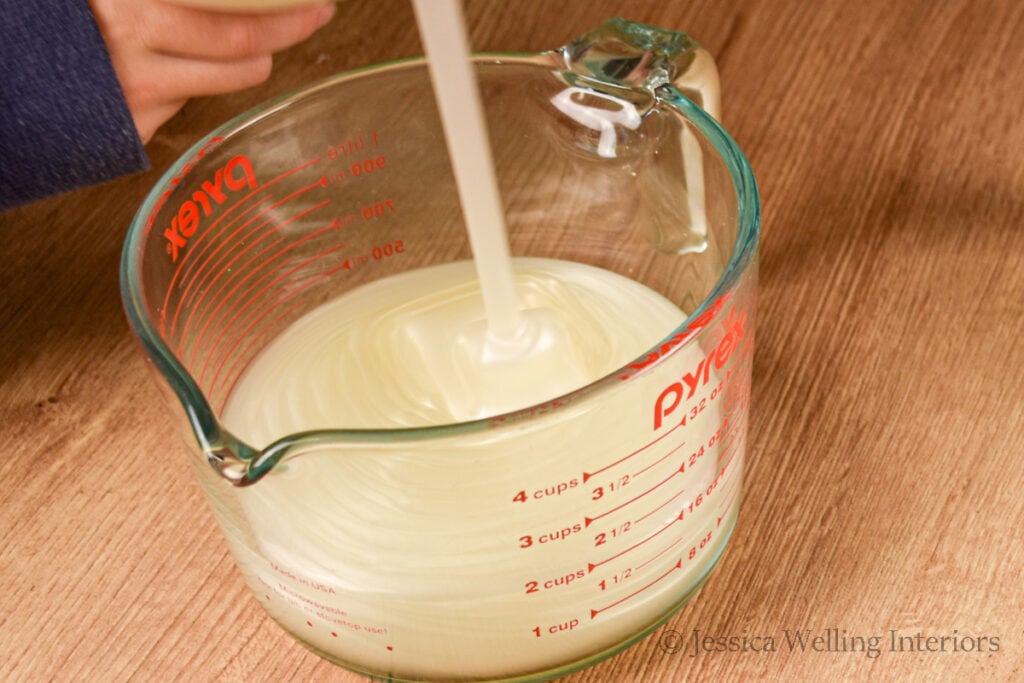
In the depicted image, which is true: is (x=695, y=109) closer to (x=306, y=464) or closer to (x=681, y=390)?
(x=681, y=390)

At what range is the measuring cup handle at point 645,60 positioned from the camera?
676 mm

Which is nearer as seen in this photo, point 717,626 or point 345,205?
point 717,626

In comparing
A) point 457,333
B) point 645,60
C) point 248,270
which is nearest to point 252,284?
point 248,270

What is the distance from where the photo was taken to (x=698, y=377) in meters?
0.58

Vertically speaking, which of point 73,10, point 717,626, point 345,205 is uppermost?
point 73,10

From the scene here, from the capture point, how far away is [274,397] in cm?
74

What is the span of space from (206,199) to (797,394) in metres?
0.35

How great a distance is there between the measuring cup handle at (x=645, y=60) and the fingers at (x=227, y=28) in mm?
162

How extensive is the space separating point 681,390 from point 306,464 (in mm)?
162

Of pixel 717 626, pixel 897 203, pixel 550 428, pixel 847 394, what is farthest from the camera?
pixel 897 203

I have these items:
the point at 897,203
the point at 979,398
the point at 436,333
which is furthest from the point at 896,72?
the point at 436,333

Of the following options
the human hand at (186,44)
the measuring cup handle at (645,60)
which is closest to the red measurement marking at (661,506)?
the measuring cup handle at (645,60)

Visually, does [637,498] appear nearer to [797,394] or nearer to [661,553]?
[661,553]

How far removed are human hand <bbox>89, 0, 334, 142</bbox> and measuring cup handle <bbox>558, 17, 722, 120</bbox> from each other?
0.53 feet
